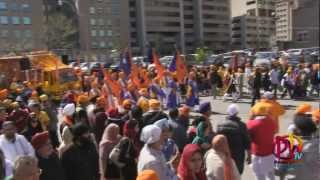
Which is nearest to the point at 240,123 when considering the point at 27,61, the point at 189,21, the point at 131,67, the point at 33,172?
the point at 33,172

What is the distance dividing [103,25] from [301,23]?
1924 inches

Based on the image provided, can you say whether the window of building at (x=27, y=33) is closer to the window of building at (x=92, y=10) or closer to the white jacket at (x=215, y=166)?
the window of building at (x=92, y=10)

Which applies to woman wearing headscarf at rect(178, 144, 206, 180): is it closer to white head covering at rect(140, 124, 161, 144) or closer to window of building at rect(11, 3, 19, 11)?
white head covering at rect(140, 124, 161, 144)

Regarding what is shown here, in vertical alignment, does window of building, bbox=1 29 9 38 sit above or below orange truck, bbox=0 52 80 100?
above

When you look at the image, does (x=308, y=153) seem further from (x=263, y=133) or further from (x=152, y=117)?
(x=152, y=117)

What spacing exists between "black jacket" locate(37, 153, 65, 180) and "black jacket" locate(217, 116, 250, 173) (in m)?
2.48

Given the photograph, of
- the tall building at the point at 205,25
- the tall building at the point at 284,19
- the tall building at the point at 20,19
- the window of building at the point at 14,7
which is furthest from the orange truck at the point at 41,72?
the tall building at the point at 205,25

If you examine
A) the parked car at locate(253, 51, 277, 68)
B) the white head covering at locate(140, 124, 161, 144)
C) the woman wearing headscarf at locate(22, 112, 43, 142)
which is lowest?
the parked car at locate(253, 51, 277, 68)

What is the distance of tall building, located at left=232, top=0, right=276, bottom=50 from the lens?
15768 centimetres

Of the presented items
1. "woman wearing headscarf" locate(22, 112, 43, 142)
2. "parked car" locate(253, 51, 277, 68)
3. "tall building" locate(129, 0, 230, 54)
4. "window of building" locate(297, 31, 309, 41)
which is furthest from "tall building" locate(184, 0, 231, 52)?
"woman wearing headscarf" locate(22, 112, 43, 142)

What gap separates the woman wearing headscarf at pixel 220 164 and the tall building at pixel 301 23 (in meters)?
125

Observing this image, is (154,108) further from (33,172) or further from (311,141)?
(33,172)

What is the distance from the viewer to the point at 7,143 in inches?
265

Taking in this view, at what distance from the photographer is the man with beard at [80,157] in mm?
6055
